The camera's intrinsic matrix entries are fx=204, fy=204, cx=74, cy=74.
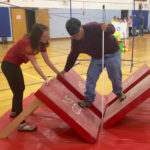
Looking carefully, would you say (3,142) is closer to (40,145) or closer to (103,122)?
(40,145)

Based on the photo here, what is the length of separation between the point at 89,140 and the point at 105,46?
1.09m

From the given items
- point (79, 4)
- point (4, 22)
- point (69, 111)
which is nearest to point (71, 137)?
point (69, 111)

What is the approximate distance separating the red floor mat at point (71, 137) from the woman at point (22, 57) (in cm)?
18

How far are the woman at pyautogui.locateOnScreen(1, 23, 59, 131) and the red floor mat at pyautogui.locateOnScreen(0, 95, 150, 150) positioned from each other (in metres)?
0.18

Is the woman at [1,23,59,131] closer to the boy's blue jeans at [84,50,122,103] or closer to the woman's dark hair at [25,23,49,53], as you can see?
the woman's dark hair at [25,23,49,53]

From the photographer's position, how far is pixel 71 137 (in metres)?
2.21

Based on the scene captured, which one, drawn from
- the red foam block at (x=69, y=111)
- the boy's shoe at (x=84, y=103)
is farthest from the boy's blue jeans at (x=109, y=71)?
the red foam block at (x=69, y=111)

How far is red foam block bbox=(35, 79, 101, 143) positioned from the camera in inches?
81.2

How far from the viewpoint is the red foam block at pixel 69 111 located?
2063mm

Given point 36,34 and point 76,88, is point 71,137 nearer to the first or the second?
point 76,88

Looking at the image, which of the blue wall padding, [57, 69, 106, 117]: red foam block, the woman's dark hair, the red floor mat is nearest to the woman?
the woman's dark hair

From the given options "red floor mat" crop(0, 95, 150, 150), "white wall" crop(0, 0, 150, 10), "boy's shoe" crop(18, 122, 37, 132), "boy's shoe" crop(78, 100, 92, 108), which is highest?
"white wall" crop(0, 0, 150, 10)

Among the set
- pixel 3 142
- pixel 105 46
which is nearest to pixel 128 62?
pixel 105 46

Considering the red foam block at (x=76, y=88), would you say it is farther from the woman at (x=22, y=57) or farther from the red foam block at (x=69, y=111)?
the woman at (x=22, y=57)
